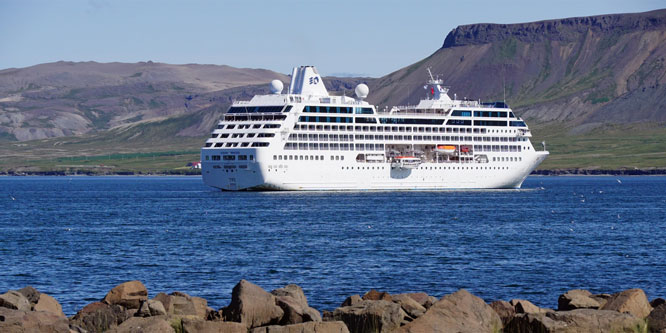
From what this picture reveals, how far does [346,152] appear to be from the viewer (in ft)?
387

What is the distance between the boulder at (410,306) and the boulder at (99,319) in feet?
26.2

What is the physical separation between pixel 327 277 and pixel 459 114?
9136 cm

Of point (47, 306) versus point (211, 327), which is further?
point (47, 306)

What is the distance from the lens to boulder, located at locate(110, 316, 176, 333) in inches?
962

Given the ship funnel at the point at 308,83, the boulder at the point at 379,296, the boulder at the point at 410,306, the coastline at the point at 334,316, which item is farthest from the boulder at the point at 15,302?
the ship funnel at the point at 308,83

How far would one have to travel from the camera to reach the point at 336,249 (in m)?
52.0

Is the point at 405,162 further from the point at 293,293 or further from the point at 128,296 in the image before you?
the point at 128,296

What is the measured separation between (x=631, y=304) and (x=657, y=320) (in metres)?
1.00

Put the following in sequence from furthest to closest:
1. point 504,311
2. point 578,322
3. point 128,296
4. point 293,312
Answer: point 128,296, point 504,311, point 293,312, point 578,322

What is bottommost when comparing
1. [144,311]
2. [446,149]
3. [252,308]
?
[144,311]

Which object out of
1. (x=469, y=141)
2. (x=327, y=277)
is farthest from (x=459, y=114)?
(x=327, y=277)

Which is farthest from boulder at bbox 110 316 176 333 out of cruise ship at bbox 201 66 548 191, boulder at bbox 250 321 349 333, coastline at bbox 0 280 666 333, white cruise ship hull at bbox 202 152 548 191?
white cruise ship hull at bbox 202 152 548 191

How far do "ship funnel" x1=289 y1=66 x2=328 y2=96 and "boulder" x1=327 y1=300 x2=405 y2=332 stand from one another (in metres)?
99.8

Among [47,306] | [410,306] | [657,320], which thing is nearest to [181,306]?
[47,306]
